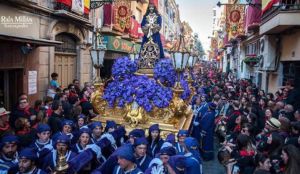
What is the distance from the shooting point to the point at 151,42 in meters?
9.63

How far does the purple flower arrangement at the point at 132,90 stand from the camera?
7.85 metres

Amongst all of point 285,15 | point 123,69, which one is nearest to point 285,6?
point 285,15

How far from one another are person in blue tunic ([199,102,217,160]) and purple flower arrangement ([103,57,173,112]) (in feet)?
6.79

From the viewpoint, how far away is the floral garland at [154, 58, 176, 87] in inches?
335

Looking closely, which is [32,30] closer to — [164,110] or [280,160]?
[164,110]

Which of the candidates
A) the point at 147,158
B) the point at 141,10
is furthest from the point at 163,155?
the point at 141,10

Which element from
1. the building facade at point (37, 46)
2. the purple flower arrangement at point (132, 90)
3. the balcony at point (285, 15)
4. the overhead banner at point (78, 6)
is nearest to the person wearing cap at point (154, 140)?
the purple flower arrangement at point (132, 90)

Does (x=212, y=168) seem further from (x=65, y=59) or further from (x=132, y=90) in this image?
(x=65, y=59)

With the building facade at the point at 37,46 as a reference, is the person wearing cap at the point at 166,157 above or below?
below

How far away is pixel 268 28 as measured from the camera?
15.1 metres

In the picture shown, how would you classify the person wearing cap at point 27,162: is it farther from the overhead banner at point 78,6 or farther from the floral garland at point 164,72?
the overhead banner at point 78,6

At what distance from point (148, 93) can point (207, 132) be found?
8.70 ft

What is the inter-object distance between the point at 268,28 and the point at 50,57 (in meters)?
9.42

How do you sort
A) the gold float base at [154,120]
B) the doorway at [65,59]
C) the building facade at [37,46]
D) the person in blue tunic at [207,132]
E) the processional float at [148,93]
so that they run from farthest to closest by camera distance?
the doorway at [65,59], the building facade at [37,46], the person in blue tunic at [207,132], the processional float at [148,93], the gold float base at [154,120]
